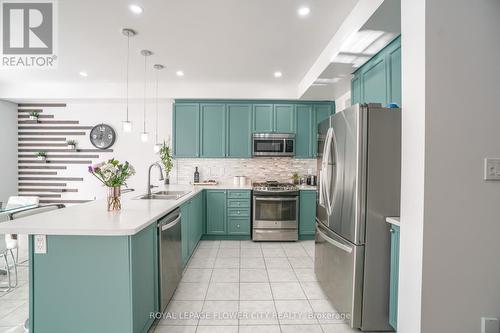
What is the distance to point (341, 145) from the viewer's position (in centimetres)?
198

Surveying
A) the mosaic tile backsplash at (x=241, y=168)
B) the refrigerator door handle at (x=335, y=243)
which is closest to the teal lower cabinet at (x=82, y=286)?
the refrigerator door handle at (x=335, y=243)

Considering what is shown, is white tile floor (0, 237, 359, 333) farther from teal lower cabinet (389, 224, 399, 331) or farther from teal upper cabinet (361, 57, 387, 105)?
teal upper cabinet (361, 57, 387, 105)

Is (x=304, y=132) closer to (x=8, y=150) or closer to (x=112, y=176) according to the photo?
(x=112, y=176)

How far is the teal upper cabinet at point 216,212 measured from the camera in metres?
3.98

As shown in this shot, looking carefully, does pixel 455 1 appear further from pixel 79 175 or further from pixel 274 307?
pixel 79 175

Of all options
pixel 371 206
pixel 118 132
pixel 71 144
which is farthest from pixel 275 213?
pixel 71 144

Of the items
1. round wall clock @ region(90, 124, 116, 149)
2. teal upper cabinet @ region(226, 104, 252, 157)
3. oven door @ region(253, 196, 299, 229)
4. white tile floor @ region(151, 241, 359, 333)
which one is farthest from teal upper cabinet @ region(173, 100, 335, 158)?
white tile floor @ region(151, 241, 359, 333)

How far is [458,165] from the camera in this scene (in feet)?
4.33

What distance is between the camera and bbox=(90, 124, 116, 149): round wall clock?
15.1 feet

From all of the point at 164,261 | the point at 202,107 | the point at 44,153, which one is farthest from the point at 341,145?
the point at 44,153

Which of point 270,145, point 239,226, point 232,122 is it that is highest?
point 232,122

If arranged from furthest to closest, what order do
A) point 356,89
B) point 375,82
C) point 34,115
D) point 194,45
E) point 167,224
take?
point 34,115 < point 356,89 < point 194,45 < point 375,82 < point 167,224

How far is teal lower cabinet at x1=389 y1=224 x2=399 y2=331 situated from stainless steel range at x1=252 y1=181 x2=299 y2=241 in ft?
7.20

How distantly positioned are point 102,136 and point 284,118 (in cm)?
368
